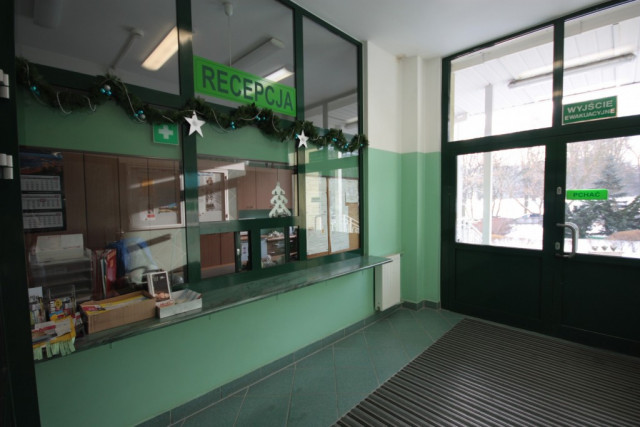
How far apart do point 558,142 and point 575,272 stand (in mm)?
1436

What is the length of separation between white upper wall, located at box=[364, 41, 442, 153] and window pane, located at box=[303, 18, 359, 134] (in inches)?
15.0

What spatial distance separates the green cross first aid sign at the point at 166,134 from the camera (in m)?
2.06

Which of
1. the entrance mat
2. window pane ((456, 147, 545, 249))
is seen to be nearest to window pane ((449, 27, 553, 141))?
window pane ((456, 147, 545, 249))

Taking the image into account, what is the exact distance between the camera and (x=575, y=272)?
3.21 m

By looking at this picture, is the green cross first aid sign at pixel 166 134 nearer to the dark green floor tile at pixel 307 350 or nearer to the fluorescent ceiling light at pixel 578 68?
the dark green floor tile at pixel 307 350

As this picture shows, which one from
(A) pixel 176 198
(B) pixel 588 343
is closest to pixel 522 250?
(B) pixel 588 343

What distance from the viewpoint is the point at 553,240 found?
3.32m

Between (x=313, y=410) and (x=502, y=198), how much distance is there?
3232 millimetres

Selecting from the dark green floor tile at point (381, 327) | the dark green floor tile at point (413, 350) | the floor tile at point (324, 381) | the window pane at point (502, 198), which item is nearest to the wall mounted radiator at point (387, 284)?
the dark green floor tile at point (381, 327)

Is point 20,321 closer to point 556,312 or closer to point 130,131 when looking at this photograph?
point 130,131

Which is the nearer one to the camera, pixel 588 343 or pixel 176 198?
pixel 176 198

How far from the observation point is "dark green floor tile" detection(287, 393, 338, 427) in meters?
2.12

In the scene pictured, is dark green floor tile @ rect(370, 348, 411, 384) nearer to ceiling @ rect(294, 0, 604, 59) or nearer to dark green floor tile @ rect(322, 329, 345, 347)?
dark green floor tile @ rect(322, 329, 345, 347)

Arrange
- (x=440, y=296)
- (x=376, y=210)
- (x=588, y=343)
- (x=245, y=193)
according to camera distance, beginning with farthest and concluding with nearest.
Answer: (x=440, y=296) < (x=376, y=210) < (x=588, y=343) < (x=245, y=193)
